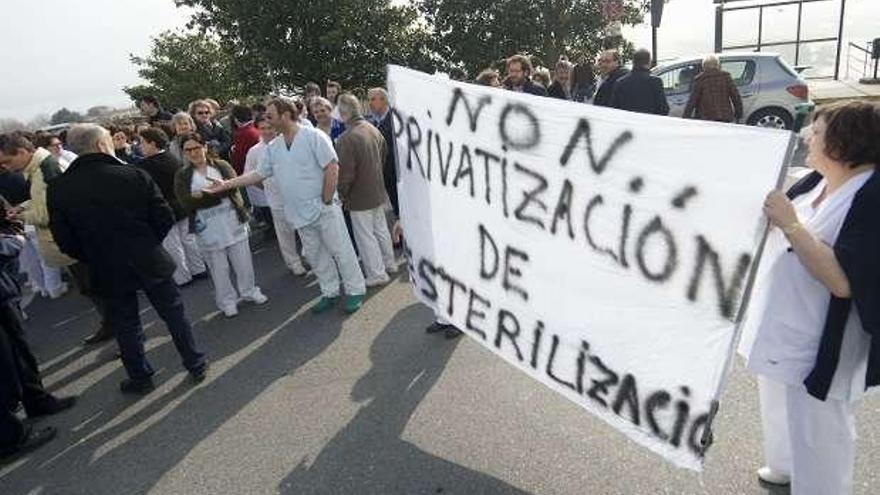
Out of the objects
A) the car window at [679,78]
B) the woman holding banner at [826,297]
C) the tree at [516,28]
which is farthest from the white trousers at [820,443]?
the tree at [516,28]

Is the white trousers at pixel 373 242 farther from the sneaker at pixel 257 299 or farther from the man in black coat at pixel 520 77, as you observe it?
the man in black coat at pixel 520 77

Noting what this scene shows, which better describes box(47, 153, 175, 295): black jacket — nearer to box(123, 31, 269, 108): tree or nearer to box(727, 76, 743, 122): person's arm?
box(727, 76, 743, 122): person's arm

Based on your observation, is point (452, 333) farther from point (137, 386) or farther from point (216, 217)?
point (216, 217)

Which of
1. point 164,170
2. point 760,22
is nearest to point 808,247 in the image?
point 164,170

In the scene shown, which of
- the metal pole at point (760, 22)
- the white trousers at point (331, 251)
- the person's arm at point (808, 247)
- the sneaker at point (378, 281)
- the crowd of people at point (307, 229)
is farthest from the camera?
the metal pole at point (760, 22)

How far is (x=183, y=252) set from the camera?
6.91 meters

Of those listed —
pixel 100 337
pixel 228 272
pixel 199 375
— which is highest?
pixel 228 272

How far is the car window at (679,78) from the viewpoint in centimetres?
1026

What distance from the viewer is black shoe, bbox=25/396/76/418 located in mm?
4305

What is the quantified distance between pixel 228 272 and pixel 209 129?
2910 mm

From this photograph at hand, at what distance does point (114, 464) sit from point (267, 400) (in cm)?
90

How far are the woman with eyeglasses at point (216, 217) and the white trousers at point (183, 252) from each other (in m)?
1.26

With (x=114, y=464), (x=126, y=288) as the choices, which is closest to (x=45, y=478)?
(x=114, y=464)

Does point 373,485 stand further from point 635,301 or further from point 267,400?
point 635,301
